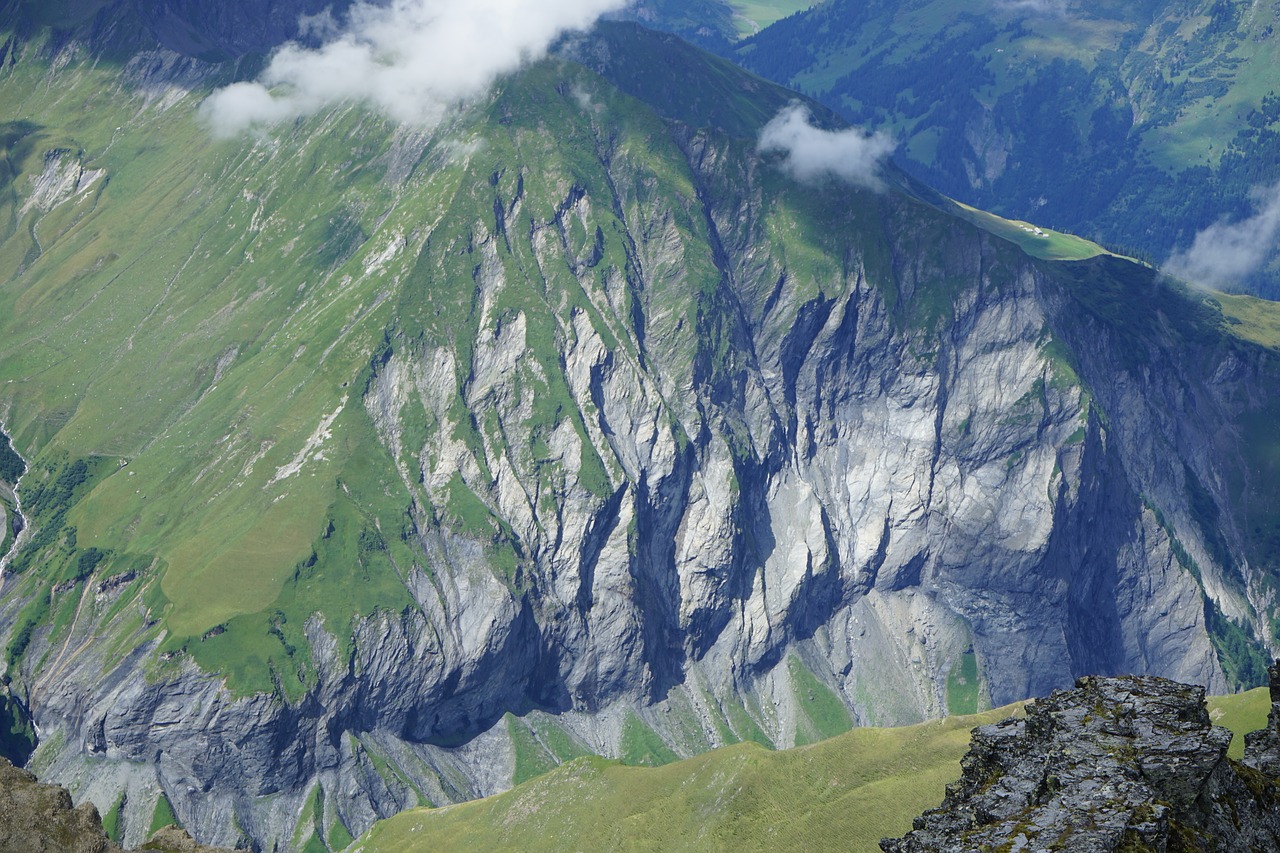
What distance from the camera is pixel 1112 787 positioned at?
7506 centimetres

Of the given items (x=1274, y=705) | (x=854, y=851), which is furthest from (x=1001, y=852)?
(x=854, y=851)

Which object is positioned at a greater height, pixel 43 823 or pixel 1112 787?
pixel 1112 787

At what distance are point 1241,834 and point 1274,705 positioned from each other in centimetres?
2409

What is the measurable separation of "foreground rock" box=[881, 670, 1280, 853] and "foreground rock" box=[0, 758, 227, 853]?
139 meters

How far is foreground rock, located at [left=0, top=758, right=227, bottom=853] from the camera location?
17738 centimetres

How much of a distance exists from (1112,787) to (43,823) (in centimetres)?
15883

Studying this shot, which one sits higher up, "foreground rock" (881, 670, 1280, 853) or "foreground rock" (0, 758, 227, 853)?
"foreground rock" (881, 670, 1280, 853)

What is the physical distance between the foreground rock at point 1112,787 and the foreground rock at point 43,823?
13884 centimetres

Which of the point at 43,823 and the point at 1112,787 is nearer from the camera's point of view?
the point at 1112,787

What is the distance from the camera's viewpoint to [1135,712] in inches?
3361

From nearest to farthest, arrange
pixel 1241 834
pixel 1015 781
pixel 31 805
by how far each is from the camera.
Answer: pixel 1241 834, pixel 1015 781, pixel 31 805

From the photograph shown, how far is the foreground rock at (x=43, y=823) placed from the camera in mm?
177375

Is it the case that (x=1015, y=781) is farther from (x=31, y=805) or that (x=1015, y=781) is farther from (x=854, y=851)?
(x=31, y=805)

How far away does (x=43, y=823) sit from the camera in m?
183
